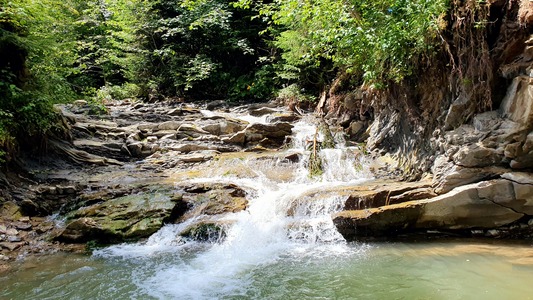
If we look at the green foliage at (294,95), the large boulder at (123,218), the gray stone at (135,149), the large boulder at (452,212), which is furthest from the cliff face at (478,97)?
the gray stone at (135,149)

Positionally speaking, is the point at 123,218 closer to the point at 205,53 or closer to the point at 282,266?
the point at 282,266

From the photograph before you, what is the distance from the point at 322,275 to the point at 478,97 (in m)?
4.34

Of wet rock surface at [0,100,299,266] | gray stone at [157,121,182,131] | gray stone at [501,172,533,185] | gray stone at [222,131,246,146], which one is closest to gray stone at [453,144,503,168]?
gray stone at [501,172,533,185]

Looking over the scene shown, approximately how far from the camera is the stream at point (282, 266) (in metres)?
4.37

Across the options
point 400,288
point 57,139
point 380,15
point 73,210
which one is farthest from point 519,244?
point 57,139

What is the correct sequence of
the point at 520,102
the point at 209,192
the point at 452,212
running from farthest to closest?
the point at 209,192
the point at 452,212
the point at 520,102

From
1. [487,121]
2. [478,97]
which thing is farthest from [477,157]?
[478,97]

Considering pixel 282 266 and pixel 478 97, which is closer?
pixel 282 266

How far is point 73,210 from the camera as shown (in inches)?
291

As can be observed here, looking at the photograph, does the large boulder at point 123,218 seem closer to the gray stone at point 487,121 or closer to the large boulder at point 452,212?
the large boulder at point 452,212

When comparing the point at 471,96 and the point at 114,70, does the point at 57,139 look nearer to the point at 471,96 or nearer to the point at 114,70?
the point at 471,96

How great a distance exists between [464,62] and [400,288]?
4372mm

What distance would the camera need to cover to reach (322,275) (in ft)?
15.8

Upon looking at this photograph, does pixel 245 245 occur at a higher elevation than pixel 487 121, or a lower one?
lower
